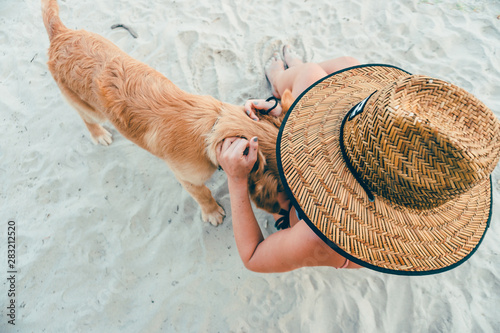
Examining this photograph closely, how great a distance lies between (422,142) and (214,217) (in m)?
1.95

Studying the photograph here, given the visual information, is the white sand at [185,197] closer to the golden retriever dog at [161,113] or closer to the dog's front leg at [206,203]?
the dog's front leg at [206,203]

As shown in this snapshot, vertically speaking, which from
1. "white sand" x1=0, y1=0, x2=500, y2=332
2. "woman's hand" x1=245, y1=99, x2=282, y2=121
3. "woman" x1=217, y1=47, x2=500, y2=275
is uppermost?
"woman" x1=217, y1=47, x2=500, y2=275

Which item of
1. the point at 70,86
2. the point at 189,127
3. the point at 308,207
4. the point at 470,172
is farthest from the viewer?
the point at 70,86

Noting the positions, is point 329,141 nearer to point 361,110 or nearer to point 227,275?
point 361,110

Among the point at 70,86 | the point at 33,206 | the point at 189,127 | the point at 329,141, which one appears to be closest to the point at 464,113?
the point at 329,141

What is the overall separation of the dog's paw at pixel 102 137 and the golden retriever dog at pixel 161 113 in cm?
85

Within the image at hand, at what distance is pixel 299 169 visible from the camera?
123 cm

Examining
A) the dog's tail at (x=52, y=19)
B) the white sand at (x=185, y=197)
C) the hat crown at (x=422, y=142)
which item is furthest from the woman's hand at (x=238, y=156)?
the dog's tail at (x=52, y=19)

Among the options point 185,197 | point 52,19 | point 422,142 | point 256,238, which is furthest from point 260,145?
point 52,19

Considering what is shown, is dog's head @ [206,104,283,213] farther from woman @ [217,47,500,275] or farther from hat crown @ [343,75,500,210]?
hat crown @ [343,75,500,210]

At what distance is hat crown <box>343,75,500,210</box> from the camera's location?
911 mm

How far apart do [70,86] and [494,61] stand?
479 centimetres

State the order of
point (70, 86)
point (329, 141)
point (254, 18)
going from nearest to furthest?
point (329, 141), point (70, 86), point (254, 18)

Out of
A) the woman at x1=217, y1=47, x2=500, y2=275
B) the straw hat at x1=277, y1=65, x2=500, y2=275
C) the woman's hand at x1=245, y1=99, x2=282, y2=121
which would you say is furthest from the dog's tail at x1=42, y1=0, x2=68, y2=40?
the straw hat at x1=277, y1=65, x2=500, y2=275
